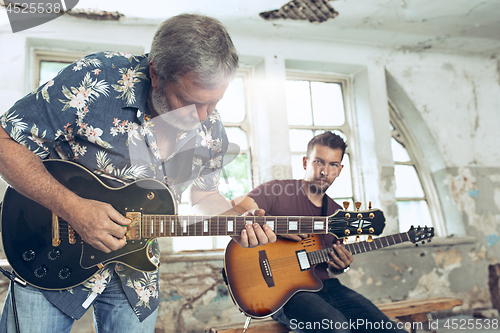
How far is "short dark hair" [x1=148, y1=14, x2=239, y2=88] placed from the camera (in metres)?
1.00

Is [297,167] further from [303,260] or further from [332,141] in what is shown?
[303,260]

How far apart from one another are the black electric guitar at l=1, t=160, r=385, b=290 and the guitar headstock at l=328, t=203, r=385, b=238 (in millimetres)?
699

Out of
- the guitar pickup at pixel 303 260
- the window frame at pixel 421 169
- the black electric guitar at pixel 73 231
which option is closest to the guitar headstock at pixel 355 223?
the guitar pickup at pixel 303 260

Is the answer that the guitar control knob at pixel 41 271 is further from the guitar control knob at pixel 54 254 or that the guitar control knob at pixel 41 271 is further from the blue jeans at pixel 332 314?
the blue jeans at pixel 332 314

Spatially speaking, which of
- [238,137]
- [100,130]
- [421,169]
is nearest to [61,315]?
[100,130]

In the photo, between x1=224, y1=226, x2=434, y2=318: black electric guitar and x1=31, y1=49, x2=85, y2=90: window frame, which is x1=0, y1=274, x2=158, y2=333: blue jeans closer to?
x1=224, y1=226, x2=434, y2=318: black electric guitar

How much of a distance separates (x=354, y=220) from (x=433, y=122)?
243 cm

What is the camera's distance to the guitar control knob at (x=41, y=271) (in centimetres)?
92

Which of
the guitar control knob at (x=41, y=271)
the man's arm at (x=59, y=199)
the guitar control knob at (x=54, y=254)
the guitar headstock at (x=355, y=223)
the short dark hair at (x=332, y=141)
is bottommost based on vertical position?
the guitar headstock at (x=355, y=223)

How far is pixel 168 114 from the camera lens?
1.08 m

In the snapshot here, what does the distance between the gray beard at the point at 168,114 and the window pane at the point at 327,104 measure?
2.23 m

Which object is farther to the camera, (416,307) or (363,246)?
(416,307)

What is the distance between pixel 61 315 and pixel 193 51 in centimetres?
85

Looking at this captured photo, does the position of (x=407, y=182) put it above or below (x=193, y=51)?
below
